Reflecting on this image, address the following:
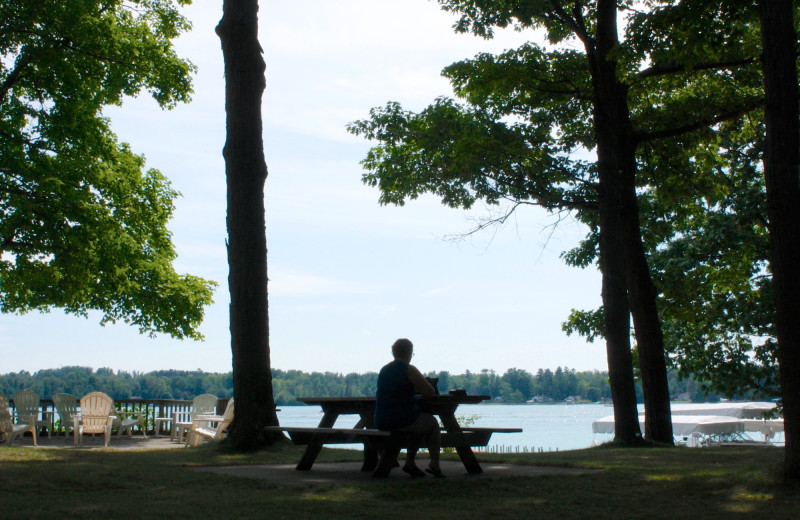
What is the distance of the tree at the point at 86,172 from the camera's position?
20.8m

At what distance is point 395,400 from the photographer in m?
7.22

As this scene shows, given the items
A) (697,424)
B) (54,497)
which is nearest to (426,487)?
(54,497)

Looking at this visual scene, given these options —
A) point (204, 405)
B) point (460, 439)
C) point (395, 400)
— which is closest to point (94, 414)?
point (204, 405)

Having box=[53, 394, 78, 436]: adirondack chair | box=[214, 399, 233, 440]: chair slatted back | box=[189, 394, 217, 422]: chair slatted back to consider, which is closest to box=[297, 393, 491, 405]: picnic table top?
box=[214, 399, 233, 440]: chair slatted back

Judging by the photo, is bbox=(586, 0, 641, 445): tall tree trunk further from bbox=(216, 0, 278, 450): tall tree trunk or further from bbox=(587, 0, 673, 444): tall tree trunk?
bbox=(216, 0, 278, 450): tall tree trunk

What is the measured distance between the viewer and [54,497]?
5945 millimetres

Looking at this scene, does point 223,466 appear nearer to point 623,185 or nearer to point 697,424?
point 623,185

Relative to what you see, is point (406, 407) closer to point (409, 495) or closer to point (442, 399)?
point (442, 399)

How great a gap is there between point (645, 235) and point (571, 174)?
21.8 ft

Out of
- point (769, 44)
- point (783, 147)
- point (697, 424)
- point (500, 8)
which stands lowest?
point (697, 424)

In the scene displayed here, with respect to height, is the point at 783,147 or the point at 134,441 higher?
the point at 783,147

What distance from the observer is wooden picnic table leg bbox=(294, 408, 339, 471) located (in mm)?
7897

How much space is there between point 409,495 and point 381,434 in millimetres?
864

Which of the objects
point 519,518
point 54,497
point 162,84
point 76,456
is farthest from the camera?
point 162,84
